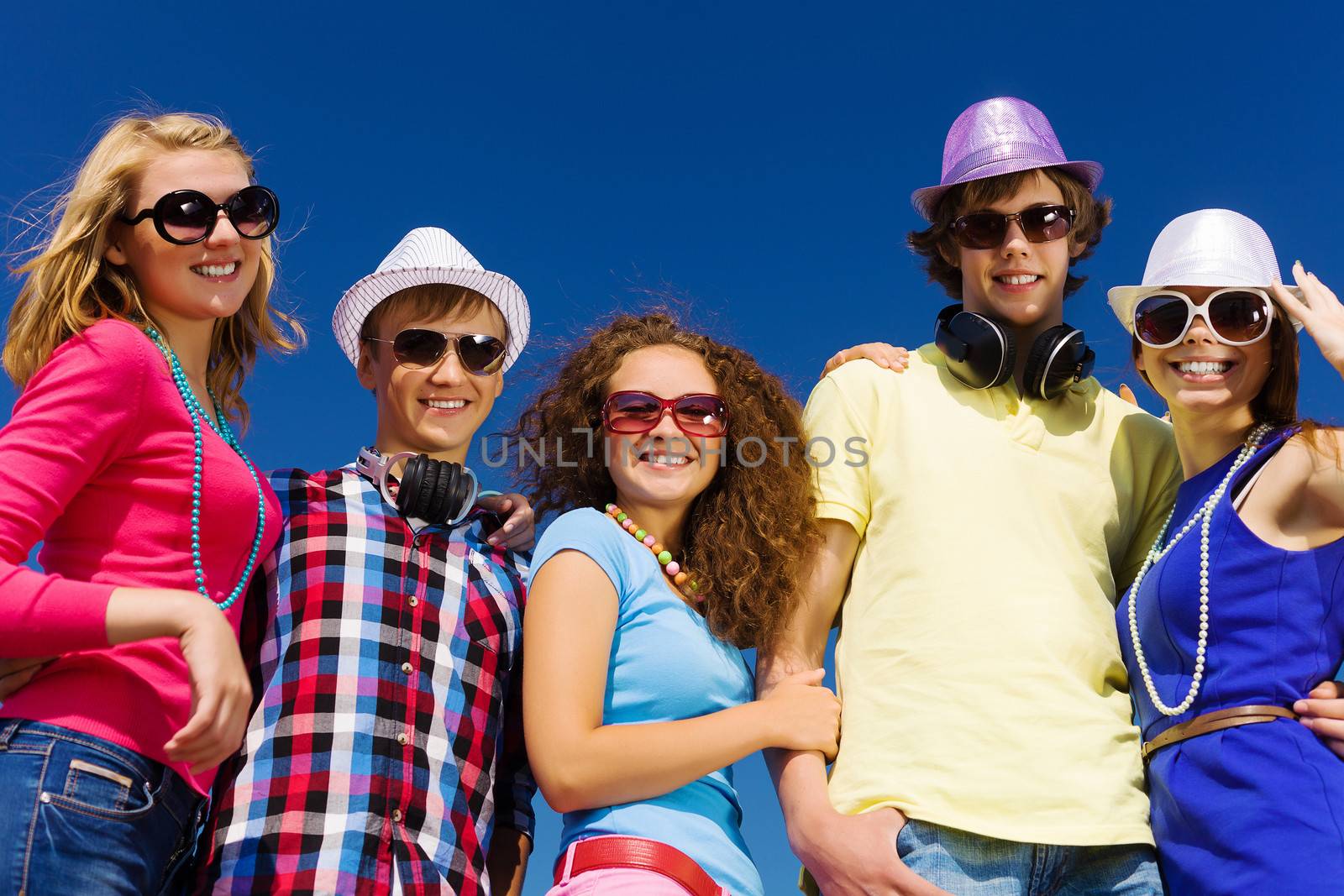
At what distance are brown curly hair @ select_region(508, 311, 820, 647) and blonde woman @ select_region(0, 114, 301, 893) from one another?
1.45 meters

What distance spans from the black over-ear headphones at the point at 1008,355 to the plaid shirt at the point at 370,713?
6.95 ft

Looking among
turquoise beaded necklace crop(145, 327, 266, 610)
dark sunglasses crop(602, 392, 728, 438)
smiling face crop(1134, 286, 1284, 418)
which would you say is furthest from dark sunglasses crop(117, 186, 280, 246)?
smiling face crop(1134, 286, 1284, 418)

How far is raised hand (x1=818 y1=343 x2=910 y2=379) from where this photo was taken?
525cm

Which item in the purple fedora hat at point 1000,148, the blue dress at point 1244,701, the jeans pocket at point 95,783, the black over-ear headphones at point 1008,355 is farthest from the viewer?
the purple fedora hat at point 1000,148

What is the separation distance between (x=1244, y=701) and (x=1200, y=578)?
0.46m

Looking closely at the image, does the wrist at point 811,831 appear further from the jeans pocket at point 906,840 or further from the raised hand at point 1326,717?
the raised hand at point 1326,717

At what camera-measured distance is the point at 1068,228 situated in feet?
17.6

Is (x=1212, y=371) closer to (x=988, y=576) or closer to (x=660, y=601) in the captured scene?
(x=988, y=576)

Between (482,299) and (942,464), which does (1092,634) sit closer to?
(942,464)

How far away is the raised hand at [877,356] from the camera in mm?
5246

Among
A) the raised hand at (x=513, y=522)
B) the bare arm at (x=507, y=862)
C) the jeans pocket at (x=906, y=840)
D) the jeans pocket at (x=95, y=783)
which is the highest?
the raised hand at (x=513, y=522)

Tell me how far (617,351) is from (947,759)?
2.37 metres

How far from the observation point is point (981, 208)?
213 inches

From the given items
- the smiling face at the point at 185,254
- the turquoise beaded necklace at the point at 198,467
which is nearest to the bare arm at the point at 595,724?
the turquoise beaded necklace at the point at 198,467
